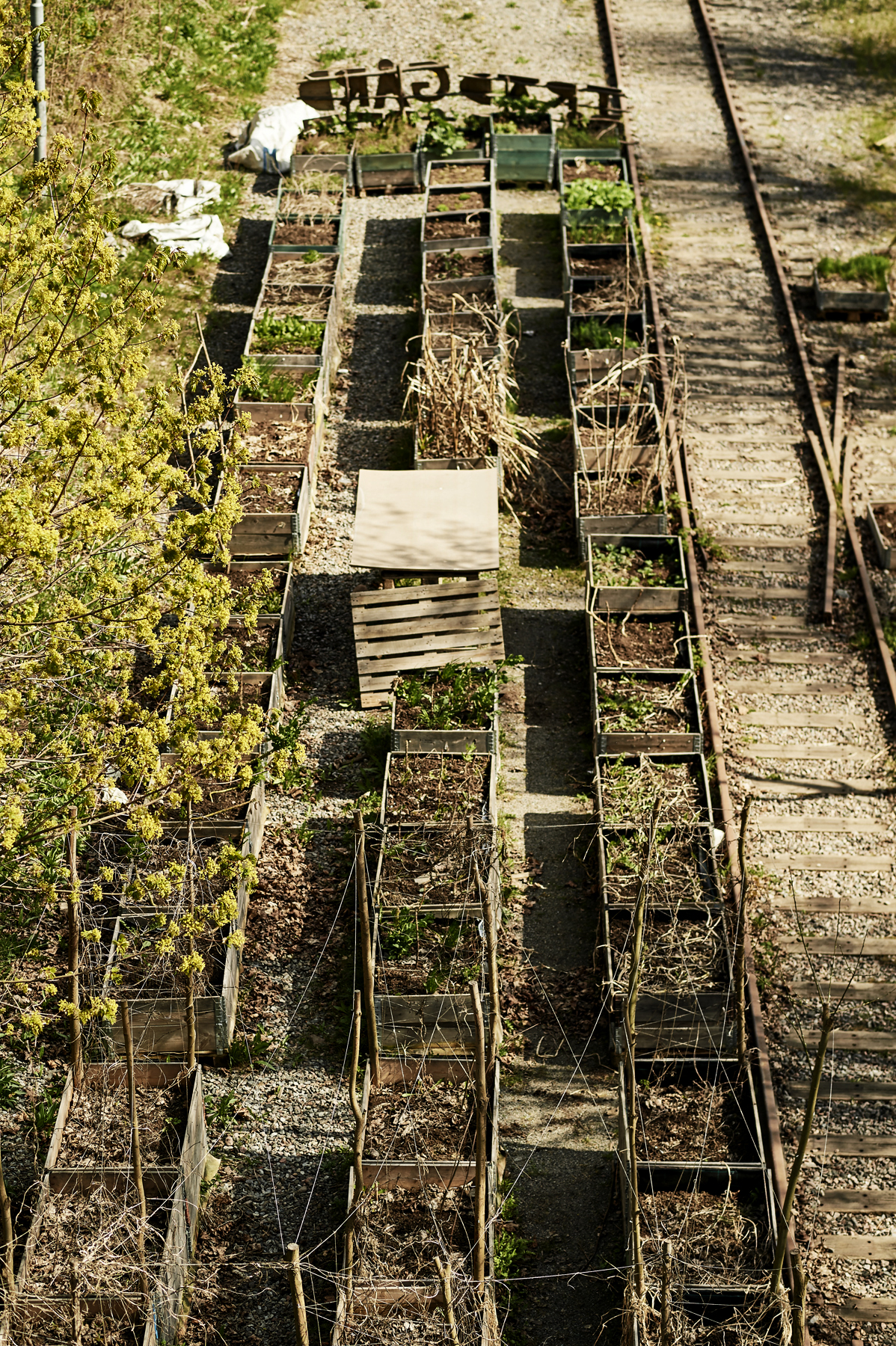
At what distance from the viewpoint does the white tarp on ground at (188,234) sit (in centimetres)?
1862

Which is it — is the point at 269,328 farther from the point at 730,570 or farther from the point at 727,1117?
the point at 727,1117

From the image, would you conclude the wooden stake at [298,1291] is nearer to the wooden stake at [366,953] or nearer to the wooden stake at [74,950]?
the wooden stake at [74,950]

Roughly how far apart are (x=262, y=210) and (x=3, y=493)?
12.7 m

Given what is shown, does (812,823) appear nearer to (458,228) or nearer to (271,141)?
(458,228)

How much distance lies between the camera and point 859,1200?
9938mm

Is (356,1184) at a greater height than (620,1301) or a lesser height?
greater

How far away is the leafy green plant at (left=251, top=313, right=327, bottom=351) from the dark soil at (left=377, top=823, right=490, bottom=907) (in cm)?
Answer: 709

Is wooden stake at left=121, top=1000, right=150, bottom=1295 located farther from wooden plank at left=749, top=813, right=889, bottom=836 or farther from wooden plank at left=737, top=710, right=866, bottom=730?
wooden plank at left=737, top=710, right=866, bottom=730

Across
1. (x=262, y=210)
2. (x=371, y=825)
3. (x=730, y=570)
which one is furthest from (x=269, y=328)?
(x=371, y=825)

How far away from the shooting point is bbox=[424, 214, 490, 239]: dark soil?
18641 millimetres

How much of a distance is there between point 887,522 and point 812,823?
4.21 m

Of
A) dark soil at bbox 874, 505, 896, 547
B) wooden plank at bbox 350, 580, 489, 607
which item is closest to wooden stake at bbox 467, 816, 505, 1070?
wooden plank at bbox 350, 580, 489, 607

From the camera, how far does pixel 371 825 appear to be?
1162 centimetres

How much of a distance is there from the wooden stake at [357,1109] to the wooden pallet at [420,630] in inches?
198
